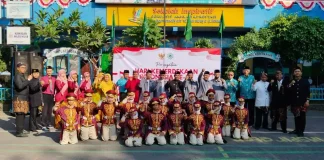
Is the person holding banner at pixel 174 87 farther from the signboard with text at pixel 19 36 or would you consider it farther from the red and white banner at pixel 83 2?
the red and white banner at pixel 83 2

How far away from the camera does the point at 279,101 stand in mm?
10586

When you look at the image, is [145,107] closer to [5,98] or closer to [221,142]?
[221,142]

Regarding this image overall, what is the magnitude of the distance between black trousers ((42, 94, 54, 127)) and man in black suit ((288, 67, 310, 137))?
610 centimetres

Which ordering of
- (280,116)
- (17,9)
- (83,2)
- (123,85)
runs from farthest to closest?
(83,2) < (17,9) < (123,85) < (280,116)

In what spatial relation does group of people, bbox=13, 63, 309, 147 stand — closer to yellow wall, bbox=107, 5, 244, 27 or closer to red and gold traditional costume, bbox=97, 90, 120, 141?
red and gold traditional costume, bbox=97, 90, 120, 141

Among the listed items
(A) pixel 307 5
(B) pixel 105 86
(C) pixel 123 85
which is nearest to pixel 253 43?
(A) pixel 307 5

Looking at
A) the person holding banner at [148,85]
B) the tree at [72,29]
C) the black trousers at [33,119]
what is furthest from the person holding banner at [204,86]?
the tree at [72,29]

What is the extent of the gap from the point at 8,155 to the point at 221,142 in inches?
171

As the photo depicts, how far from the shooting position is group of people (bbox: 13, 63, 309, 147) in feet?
29.4

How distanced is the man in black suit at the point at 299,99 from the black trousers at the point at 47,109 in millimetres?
6097

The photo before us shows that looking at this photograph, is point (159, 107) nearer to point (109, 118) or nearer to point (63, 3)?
point (109, 118)

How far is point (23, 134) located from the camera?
9.66 metres

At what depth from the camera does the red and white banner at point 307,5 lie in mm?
19428

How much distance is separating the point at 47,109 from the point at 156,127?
3.34 meters
